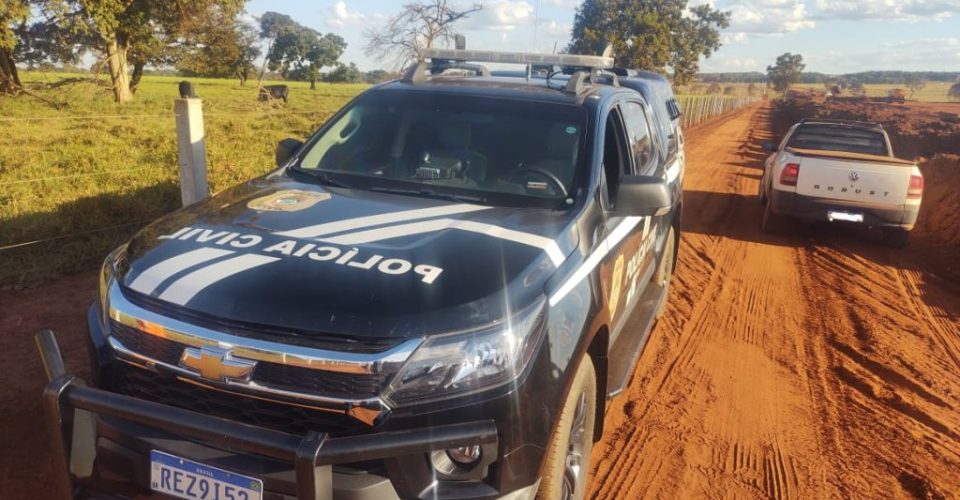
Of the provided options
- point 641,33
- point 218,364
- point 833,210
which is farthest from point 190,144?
point 641,33

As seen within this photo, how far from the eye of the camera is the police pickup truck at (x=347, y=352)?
2131 mm

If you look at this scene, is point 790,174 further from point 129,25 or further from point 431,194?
point 129,25

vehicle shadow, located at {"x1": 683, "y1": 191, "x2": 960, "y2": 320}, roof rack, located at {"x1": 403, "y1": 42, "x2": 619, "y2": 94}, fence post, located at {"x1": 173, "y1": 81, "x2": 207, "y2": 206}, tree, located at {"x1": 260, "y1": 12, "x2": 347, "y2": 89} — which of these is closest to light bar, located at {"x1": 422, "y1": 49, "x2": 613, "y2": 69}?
roof rack, located at {"x1": 403, "y1": 42, "x2": 619, "y2": 94}

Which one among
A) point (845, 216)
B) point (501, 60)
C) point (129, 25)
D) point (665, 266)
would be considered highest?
point (129, 25)

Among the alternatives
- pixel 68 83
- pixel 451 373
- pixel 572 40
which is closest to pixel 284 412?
pixel 451 373

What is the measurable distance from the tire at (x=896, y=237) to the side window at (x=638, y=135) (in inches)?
234

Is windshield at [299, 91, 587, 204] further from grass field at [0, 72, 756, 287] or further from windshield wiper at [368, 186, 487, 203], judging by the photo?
grass field at [0, 72, 756, 287]

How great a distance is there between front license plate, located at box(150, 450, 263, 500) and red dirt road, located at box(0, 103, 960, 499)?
4.62 feet

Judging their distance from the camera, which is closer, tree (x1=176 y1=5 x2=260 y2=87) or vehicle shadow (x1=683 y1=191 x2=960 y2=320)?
vehicle shadow (x1=683 y1=191 x2=960 y2=320)

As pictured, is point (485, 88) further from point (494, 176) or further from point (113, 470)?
point (113, 470)

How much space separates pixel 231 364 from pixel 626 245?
7.48 feet

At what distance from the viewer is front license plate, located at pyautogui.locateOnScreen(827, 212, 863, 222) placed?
29.2 ft

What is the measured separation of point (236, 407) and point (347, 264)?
586mm

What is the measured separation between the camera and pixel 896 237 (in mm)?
9250
